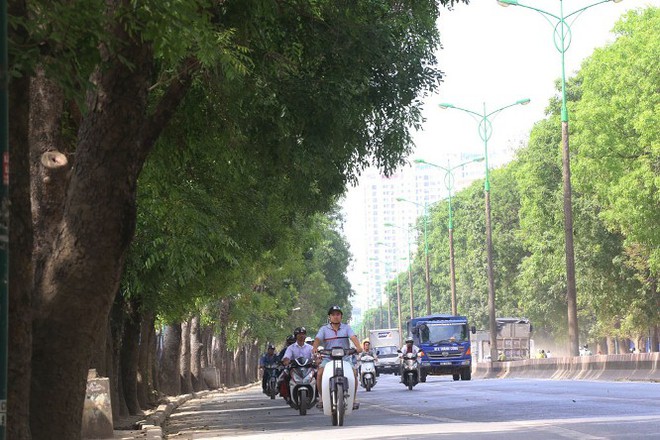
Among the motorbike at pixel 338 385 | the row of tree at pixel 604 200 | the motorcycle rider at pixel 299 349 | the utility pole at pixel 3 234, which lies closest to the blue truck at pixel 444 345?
the row of tree at pixel 604 200

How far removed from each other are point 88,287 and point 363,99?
26.0 ft

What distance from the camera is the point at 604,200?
5919cm

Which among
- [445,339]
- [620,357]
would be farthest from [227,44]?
[445,339]

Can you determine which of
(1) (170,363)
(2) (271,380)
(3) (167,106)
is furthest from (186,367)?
(3) (167,106)

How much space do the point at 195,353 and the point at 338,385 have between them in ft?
130

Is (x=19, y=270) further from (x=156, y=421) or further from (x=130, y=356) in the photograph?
(x=130, y=356)

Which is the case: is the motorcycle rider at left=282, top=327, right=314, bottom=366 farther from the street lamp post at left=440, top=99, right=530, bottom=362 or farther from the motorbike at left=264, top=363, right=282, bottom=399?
the street lamp post at left=440, top=99, right=530, bottom=362

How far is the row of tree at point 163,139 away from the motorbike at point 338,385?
9.55 feet

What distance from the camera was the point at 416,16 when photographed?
19438 millimetres

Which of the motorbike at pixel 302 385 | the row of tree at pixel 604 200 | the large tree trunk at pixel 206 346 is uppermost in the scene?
the row of tree at pixel 604 200

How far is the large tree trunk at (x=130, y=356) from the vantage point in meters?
33.1

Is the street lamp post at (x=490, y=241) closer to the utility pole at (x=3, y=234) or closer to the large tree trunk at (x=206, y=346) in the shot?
the large tree trunk at (x=206, y=346)

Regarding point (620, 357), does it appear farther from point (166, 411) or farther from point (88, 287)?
point (88, 287)

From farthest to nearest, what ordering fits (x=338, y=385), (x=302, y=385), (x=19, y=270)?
(x=302, y=385), (x=338, y=385), (x=19, y=270)
